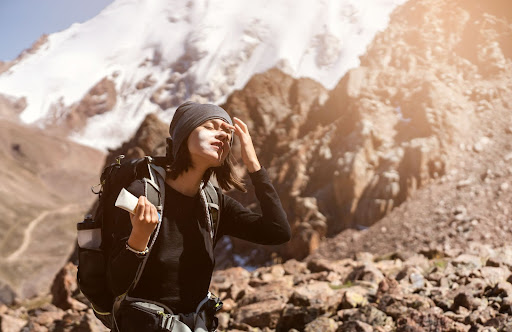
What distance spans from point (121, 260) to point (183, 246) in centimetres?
44

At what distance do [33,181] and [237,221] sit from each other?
148 metres

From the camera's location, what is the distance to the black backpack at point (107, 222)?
8.32 feet

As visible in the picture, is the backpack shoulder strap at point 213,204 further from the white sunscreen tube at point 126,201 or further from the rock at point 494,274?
the rock at point 494,274

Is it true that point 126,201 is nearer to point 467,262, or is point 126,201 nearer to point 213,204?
point 213,204

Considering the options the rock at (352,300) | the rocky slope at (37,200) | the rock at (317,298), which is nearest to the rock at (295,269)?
the rock at (317,298)

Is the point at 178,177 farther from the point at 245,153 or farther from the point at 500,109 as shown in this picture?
the point at 500,109

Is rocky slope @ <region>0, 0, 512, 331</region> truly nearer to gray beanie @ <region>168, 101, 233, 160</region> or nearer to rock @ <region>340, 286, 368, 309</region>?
rock @ <region>340, 286, 368, 309</region>

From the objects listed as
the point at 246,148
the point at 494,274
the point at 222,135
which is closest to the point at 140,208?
the point at 222,135

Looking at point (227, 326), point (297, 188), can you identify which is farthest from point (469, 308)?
point (297, 188)

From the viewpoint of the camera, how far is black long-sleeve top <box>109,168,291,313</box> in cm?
246

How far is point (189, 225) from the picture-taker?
9.09ft

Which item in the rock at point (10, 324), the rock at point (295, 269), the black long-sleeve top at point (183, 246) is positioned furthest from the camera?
the rock at point (295, 269)

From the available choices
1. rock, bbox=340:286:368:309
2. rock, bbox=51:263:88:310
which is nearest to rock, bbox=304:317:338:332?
rock, bbox=340:286:368:309

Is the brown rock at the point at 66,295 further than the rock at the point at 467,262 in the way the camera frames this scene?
Yes
